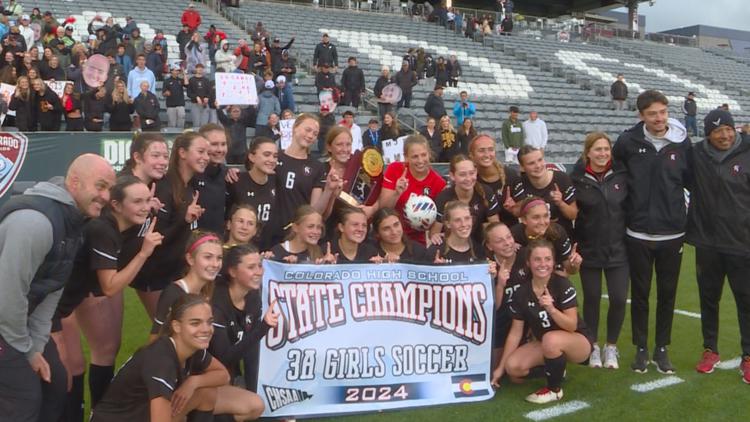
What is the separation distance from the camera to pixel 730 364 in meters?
5.27

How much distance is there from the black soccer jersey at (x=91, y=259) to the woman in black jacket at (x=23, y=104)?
29.7 ft

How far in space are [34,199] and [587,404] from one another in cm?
362

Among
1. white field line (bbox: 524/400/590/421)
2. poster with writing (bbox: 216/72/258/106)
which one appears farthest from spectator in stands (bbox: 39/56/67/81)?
white field line (bbox: 524/400/590/421)

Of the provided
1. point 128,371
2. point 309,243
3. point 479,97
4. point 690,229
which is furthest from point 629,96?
point 128,371

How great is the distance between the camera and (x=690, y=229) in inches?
199

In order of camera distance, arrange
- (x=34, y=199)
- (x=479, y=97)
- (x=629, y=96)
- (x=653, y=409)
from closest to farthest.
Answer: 1. (x=34, y=199)
2. (x=653, y=409)
3. (x=479, y=97)
4. (x=629, y=96)

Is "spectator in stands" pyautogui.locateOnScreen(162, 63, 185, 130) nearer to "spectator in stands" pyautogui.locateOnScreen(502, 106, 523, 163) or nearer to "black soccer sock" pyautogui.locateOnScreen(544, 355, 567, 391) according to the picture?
"spectator in stands" pyautogui.locateOnScreen(502, 106, 523, 163)

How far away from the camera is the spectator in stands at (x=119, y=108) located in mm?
11914

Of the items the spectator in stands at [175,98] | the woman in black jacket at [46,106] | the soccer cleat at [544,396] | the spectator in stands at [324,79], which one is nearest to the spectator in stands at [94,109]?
the woman in black jacket at [46,106]

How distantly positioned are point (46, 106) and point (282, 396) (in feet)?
30.9

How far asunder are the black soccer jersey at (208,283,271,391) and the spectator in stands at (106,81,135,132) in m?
9.09

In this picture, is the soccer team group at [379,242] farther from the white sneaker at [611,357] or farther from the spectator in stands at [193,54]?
the spectator in stands at [193,54]

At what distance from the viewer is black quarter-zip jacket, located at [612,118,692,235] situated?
489cm

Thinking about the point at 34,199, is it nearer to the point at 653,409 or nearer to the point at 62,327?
the point at 62,327
